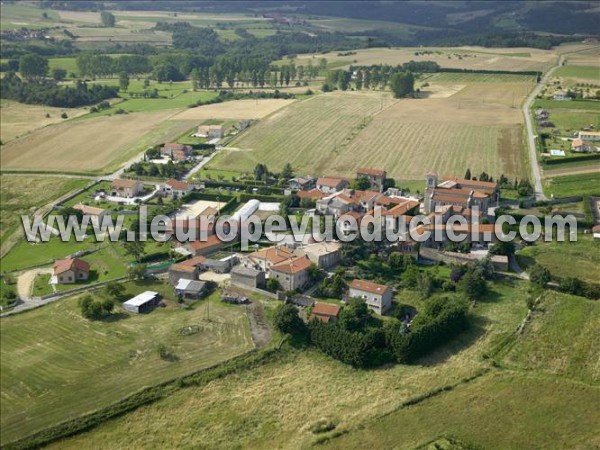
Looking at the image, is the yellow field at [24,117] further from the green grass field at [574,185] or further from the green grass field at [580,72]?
the green grass field at [580,72]

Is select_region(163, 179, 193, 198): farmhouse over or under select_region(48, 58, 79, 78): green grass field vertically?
under

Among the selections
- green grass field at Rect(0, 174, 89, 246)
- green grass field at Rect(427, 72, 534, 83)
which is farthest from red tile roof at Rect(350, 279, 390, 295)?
green grass field at Rect(427, 72, 534, 83)

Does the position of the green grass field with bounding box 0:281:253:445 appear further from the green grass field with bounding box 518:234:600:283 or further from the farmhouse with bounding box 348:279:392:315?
the green grass field with bounding box 518:234:600:283

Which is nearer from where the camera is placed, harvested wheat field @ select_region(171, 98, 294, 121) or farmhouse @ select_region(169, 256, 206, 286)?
farmhouse @ select_region(169, 256, 206, 286)

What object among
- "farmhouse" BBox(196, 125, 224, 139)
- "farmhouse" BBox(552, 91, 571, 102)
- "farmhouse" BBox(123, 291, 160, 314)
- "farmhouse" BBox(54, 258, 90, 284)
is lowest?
"farmhouse" BBox(123, 291, 160, 314)

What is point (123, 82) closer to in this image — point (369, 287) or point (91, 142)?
point (91, 142)

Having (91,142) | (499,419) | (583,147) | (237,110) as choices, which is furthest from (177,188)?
(583,147)
